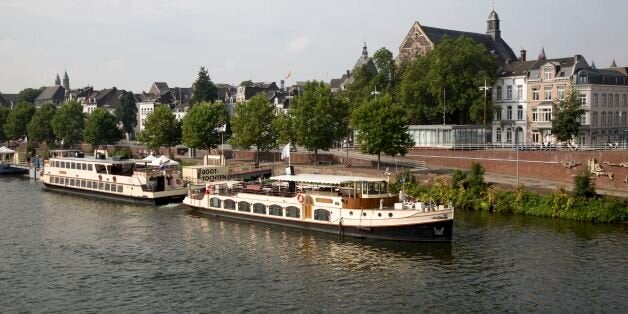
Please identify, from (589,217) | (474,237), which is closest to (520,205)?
(589,217)

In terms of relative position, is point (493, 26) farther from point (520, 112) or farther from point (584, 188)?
point (584, 188)

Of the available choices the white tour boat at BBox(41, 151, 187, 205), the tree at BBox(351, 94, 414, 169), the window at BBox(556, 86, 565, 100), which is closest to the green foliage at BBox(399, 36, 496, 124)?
the window at BBox(556, 86, 565, 100)

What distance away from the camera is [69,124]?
135250 mm

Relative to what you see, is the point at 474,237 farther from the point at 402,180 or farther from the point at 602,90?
the point at 602,90

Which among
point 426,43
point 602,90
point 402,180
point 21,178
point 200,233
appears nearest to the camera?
point 200,233

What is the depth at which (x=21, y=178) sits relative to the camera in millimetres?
96438

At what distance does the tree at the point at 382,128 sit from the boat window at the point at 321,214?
25.8 meters

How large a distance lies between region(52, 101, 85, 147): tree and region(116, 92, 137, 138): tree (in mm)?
20490

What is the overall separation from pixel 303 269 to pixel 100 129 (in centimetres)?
9508

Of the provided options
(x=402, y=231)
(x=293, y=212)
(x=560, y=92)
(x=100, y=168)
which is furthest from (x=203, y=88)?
(x=402, y=231)

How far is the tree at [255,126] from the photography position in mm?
93750

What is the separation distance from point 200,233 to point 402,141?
106ft

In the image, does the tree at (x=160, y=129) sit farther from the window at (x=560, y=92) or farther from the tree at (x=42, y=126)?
the window at (x=560, y=92)

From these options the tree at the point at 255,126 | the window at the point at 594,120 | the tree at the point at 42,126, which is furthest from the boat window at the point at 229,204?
the tree at the point at 42,126
